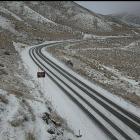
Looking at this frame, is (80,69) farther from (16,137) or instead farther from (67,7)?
(67,7)

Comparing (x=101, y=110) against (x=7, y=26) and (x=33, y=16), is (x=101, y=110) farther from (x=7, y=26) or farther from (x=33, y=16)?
(x=33, y=16)

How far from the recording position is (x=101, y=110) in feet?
77.9

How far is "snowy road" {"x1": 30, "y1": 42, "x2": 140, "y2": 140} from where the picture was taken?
19.7 m

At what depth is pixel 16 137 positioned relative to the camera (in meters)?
16.3

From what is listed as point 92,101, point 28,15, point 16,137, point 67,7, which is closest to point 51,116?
point 16,137

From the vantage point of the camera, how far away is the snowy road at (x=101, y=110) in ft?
64.6

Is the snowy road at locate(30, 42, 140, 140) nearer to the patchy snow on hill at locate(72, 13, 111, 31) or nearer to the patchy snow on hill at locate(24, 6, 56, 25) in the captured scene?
the patchy snow on hill at locate(24, 6, 56, 25)

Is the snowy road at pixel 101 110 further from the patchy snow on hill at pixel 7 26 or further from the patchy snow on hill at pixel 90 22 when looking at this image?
the patchy snow on hill at pixel 90 22

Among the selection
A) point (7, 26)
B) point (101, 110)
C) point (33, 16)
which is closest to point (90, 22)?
point (33, 16)

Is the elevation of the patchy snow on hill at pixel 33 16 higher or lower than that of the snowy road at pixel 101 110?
higher

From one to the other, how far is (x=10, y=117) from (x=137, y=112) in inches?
421

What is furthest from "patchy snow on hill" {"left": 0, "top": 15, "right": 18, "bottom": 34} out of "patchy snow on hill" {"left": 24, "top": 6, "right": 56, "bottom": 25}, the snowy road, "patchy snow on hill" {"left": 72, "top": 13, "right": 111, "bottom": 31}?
"patchy snow on hill" {"left": 72, "top": 13, "right": 111, "bottom": 31}

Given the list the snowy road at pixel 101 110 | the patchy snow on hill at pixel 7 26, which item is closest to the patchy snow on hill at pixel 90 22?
the patchy snow on hill at pixel 7 26

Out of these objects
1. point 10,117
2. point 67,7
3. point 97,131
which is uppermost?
point 67,7
